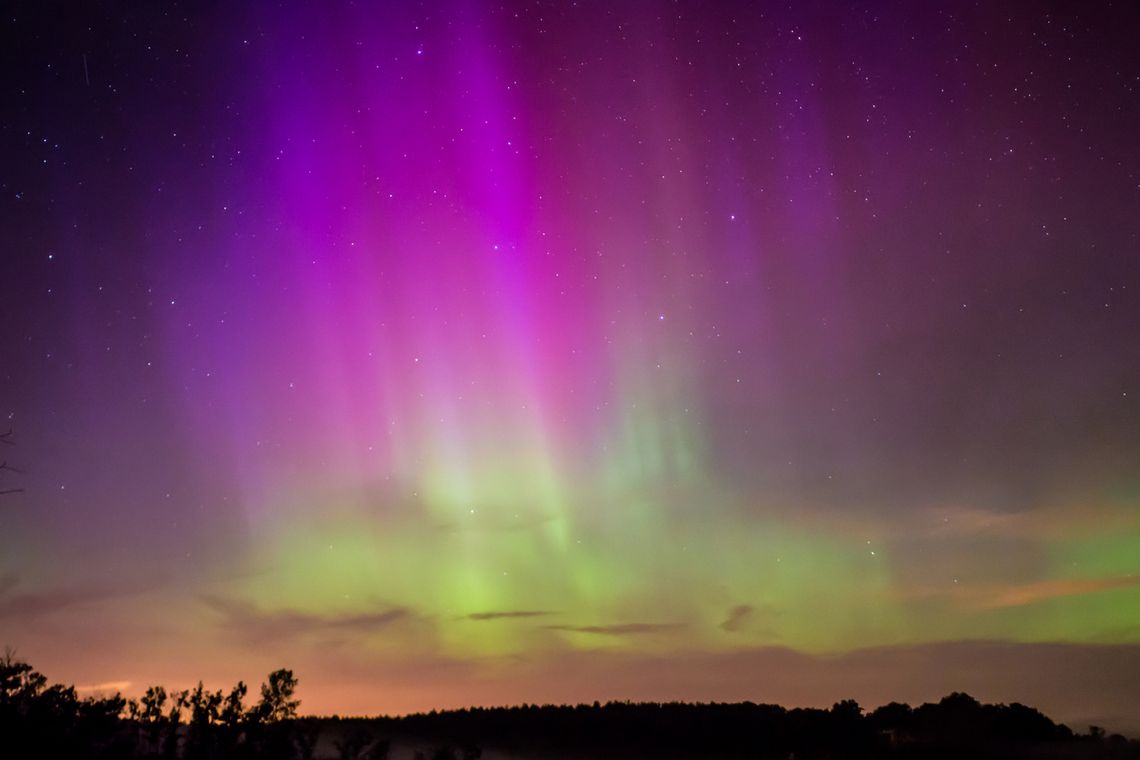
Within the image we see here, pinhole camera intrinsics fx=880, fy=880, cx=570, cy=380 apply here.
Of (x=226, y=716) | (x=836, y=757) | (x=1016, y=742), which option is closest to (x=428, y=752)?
(x=836, y=757)

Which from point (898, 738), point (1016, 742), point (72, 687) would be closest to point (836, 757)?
point (898, 738)

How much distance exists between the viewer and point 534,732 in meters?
140

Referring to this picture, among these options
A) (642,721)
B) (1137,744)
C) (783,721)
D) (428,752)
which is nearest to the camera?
(428,752)

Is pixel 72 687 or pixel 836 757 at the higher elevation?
pixel 72 687

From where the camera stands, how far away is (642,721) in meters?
146

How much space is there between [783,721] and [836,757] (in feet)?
81.6

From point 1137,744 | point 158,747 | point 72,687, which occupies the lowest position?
point 1137,744

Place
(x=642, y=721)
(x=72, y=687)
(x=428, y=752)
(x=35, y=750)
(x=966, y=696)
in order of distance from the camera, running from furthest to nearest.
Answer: (x=642, y=721)
(x=966, y=696)
(x=428, y=752)
(x=72, y=687)
(x=35, y=750)

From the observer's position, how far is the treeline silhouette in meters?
33.2

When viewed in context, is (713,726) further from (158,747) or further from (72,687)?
(72,687)

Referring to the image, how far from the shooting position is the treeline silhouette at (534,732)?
3319cm

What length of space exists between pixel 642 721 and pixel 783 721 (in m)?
24.0

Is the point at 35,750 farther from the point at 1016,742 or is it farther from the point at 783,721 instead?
the point at 783,721

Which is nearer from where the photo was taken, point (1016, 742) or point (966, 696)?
point (1016, 742)
